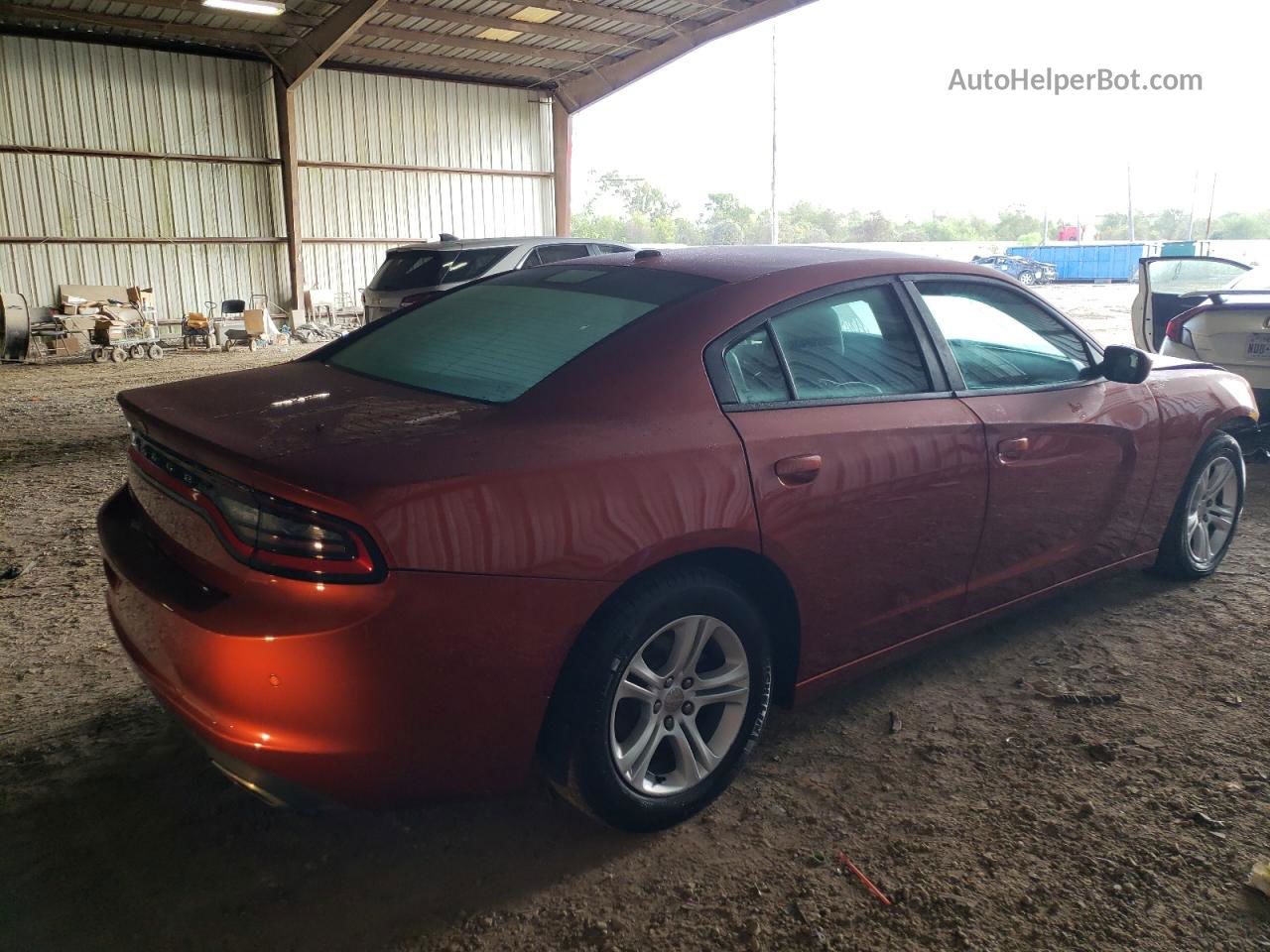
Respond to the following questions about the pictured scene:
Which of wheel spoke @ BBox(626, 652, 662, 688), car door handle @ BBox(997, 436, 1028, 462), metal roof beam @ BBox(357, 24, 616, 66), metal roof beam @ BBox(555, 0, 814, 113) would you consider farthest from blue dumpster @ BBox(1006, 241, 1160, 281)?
wheel spoke @ BBox(626, 652, 662, 688)

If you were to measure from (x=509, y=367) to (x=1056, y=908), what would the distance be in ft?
5.97

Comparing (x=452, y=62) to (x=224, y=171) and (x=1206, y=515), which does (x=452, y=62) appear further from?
(x=1206, y=515)

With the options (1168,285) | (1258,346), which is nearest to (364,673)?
(1258,346)

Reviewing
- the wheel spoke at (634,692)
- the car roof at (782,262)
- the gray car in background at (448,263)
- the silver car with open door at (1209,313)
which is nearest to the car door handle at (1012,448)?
the car roof at (782,262)

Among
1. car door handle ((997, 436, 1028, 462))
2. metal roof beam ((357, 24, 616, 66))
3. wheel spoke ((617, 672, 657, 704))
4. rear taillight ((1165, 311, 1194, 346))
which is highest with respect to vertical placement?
metal roof beam ((357, 24, 616, 66))

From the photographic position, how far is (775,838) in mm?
2471

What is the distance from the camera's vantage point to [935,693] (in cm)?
325

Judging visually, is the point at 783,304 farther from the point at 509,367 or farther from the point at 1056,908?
the point at 1056,908

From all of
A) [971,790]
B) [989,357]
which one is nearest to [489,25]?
[989,357]

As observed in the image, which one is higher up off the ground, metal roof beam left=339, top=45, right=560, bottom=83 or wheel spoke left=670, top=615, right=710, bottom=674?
metal roof beam left=339, top=45, right=560, bottom=83

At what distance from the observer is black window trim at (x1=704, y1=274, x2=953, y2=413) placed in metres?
2.51

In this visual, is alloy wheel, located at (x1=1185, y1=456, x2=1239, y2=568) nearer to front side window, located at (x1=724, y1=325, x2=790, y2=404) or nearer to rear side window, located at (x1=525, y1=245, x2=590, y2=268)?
front side window, located at (x1=724, y1=325, x2=790, y2=404)

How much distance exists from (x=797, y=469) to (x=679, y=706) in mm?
672

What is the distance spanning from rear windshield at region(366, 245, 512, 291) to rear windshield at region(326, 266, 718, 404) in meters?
7.92
